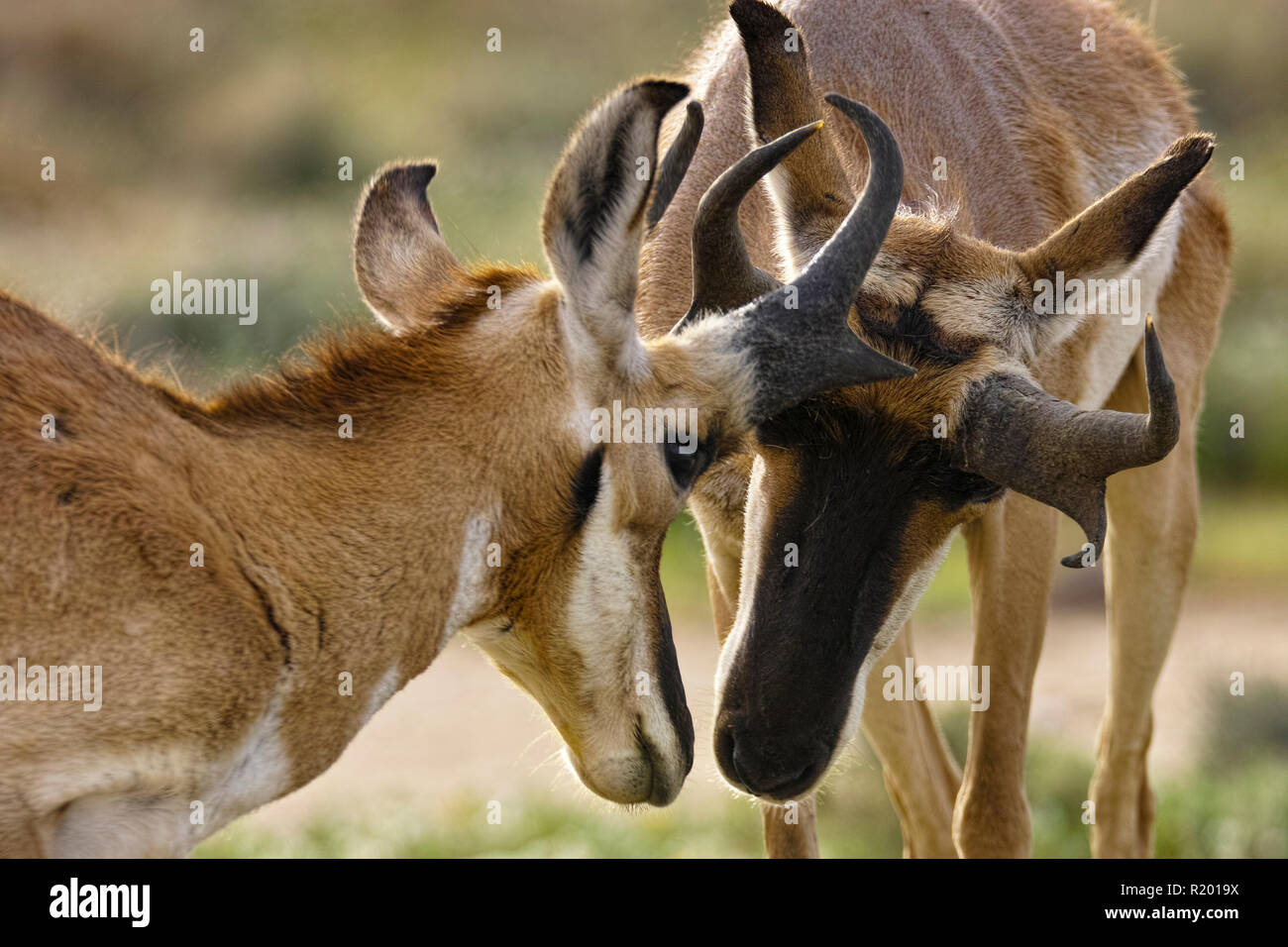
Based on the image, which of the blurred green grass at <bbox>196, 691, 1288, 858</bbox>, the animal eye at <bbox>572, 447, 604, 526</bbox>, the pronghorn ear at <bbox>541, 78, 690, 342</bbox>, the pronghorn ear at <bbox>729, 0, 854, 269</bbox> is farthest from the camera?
the blurred green grass at <bbox>196, 691, 1288, 858</bbox>

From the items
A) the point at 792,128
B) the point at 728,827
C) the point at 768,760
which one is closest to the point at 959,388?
the point at 792,128

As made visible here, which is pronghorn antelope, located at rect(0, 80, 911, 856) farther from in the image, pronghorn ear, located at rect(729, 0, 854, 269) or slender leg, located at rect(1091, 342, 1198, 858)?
slender leg, located at rect(1091, 342, 1198, 858)

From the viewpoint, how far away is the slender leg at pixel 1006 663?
589cm

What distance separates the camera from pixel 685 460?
12.4 ft

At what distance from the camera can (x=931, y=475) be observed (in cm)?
459

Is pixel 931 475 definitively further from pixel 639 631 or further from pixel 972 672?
pixel 972 672

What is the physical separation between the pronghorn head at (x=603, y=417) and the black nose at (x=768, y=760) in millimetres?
576

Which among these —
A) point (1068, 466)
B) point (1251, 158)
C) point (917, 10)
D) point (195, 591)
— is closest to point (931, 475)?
point (1068, 466)

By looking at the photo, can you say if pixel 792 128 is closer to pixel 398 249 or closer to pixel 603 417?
pixel 398 249

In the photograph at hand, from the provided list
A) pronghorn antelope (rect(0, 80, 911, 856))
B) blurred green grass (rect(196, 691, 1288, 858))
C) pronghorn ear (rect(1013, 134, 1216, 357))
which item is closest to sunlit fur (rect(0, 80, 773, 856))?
pronghorn antelope (rect(0, 80, 911, 856))

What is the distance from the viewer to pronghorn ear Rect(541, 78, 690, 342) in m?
3.53

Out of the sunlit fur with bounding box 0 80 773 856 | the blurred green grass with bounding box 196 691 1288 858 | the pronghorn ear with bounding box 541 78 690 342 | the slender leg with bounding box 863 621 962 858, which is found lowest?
the blurred green grass with bounding box 196 691 1288 858

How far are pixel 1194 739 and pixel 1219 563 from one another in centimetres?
643

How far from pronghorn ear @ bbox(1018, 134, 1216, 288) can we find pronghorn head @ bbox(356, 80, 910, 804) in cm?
101
